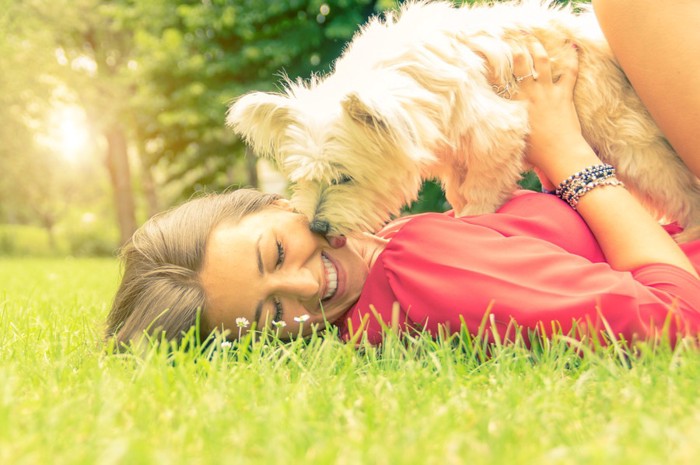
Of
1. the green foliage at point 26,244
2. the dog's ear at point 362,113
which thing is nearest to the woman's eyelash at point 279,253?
the dog's ear at point 362,113

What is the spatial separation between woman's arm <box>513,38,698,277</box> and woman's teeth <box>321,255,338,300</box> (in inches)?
41.4

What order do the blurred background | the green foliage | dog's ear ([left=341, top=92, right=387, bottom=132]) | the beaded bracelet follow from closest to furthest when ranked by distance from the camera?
1. dog's ear ([left=341, top=92, right=387, bottom=132])
2. the beaded bracelet
3. the blurred background
4. the green foliage

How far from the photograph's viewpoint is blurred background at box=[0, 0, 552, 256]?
12.8 m

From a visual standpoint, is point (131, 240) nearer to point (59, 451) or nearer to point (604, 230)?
point (59, 451)

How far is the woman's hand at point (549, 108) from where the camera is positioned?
299cm

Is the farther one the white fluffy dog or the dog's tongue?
the dog's tongue

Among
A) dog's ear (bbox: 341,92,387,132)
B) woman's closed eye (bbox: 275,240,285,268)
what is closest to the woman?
woman's closed eye (bbox: 275,240,285,268)

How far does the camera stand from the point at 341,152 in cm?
281

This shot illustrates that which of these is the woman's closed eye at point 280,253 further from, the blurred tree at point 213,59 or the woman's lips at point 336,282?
the blurred tree at point 213,59

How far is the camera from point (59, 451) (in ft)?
5.32

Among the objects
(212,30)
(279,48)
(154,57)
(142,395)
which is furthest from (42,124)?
(142,395)

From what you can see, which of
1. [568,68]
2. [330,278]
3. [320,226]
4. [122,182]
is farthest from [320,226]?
[122,182]

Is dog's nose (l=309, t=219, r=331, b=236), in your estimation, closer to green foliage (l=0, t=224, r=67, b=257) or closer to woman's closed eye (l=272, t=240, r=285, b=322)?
woman's closed eye (l=272, t=240, r=285, b=322)

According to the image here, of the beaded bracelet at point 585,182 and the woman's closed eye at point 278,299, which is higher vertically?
the beaded bracelet at point 585,182
